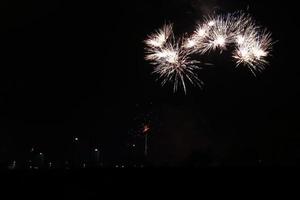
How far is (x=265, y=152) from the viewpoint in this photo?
3234 cm

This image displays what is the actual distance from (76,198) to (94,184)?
0.45 m

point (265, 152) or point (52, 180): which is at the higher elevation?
point (265, 152)

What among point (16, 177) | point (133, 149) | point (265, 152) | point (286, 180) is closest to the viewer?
point (286, 180)

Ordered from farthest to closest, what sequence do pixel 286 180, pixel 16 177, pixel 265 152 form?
pixel 265 152 → pixel 16 177 → pixel 286 180

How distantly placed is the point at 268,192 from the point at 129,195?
262 centimetres

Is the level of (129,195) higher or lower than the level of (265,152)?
lower

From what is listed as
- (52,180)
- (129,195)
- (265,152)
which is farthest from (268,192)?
(265,152)

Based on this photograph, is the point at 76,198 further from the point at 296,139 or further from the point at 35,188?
the point at 296,139

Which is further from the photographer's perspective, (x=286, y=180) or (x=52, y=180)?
(x=52, y=180)

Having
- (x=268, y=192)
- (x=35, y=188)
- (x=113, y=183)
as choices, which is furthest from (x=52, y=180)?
Result: (x=268, y=192)

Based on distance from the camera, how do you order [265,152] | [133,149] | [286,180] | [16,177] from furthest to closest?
[133,149] → [265,152] → [16,177] → [286,180]

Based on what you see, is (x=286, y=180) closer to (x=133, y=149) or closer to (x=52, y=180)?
(x=52, y=180)

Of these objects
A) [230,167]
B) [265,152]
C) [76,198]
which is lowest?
[76,198]

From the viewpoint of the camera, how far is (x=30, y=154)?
185 ft
